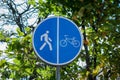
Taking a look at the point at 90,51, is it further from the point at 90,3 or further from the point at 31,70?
the point at 90,3

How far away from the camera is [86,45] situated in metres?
7.81

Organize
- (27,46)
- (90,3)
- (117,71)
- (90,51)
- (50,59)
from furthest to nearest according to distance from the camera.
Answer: (90,51)
(27,46)
(117,71)
(90,3)
(50,59)

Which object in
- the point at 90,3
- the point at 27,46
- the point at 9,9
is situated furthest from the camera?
the point at 9,9

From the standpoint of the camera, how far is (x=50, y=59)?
4.49 meters

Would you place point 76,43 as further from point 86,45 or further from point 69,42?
point 86,45

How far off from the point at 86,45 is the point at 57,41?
3318 mm

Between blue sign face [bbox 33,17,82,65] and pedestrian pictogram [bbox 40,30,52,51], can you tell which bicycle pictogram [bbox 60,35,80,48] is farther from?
pedestrian pictogram [bbox 40,30,52,51]

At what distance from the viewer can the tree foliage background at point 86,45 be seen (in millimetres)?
6719

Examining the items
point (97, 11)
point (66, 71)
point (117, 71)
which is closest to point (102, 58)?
point (117, 71)

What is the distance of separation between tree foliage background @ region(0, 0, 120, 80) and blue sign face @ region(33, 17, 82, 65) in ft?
4.96

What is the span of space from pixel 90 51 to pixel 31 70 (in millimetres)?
1568

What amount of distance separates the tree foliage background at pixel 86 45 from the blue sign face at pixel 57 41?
1.51m

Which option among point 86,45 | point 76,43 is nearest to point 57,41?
point 76,43

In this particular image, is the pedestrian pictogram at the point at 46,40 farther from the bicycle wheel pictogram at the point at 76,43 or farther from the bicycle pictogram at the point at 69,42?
the bicycle wheel pictogram at the point at 76,43
